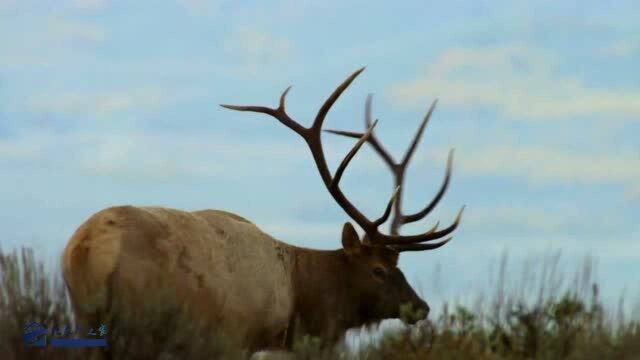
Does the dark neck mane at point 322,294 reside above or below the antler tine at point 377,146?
below

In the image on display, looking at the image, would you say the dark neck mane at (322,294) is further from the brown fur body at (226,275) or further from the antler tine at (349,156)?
the antler tine at (349,156)

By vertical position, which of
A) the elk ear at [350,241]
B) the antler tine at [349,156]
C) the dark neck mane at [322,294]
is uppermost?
the antler tine at [349,156]

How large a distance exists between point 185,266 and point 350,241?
220 cm

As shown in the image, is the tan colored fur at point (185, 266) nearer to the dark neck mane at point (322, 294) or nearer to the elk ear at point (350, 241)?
the dark neck mane at point (322, 294)

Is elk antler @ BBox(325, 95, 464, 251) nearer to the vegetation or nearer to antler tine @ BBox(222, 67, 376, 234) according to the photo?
antler tine @ BBox(222, 67, 376, 234)

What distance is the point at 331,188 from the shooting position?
33.9ft

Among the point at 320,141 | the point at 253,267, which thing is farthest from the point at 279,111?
the point at 253,267

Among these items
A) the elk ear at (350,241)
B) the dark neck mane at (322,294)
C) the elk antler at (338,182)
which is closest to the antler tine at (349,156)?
the elk antler at (338,182)

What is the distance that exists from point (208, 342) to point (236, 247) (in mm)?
2077

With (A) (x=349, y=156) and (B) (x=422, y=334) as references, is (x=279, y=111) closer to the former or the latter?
(A) (x=349, y=156)

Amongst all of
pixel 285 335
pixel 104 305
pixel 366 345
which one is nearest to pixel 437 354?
pixel 366 345

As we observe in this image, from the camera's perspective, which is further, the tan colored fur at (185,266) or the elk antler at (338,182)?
the elk antler at (338,182)

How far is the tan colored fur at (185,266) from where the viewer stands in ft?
25.8

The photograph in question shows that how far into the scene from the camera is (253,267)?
919 centimetres
